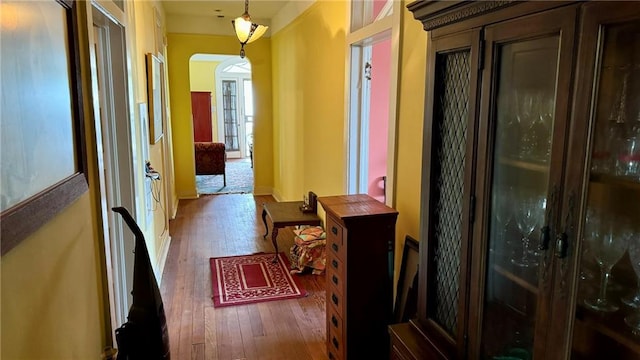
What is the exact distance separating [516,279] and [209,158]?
285 inches

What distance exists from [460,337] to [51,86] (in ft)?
5.16

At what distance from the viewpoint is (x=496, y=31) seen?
1.22 meters

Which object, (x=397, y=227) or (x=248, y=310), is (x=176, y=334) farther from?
(x=397, y=227)

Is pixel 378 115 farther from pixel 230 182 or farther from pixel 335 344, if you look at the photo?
pixel 230 182

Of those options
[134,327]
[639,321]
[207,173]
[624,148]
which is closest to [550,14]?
[624,148]

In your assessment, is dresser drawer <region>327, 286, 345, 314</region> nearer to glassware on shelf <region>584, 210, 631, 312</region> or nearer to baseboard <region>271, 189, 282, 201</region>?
glassware on shelf <region>584, 210, 631, 312</region>

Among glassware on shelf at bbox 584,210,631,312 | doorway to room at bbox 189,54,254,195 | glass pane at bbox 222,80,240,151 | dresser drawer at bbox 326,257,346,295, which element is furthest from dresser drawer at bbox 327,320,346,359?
glass pane at bbox 222,80,240,151

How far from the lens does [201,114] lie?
11.4 metres

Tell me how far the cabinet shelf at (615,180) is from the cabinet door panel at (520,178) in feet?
0.23

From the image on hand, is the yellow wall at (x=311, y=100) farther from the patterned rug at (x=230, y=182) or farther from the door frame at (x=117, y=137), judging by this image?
the door frame at (x=117, y=137)

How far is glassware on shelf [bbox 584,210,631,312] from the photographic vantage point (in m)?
1.04

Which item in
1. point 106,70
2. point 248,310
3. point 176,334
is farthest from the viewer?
point 248,310

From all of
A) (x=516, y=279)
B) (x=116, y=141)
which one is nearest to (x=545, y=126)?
(x=516, y=279)

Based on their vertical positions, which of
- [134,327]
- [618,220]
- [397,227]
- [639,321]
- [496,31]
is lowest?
→ [134,327]
